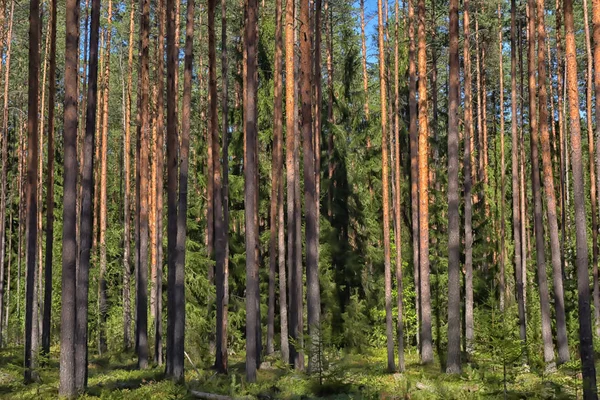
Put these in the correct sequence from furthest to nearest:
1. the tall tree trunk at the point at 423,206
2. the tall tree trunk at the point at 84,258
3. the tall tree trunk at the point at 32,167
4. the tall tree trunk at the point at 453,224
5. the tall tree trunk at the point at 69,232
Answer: the tall tree trunk at the point at 423,206, the tall tree trunk at the point at 32,167, the tall tree trunk at the point at 453,224, the tall tree trunk at the point at 84,258, the tall tree trunk at the point at 69,232

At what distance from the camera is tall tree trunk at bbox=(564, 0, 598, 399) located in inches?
434

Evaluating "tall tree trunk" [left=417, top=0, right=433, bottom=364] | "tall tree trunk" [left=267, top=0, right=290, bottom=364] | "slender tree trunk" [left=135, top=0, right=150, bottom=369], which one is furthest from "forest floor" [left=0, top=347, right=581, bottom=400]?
"tall tree trunk" [left=267, top=0, right=290, bottom=364]

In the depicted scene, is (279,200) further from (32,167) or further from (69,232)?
(69,232)

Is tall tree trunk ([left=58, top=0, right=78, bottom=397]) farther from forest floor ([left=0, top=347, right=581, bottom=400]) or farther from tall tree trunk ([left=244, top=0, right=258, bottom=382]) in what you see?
tall tree trunk ([left=244, top=0, right=258, bottom=382])

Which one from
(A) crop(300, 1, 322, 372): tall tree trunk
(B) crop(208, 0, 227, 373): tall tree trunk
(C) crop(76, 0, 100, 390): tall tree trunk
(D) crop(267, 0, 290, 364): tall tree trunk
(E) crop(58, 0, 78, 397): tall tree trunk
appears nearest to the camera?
(E) crop(58, 0, 78, 397): tall tree trunk

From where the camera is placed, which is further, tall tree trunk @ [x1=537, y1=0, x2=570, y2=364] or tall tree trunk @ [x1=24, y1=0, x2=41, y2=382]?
tall tree trunk @ [x1=24, y1=0, x2=41, y2=382]

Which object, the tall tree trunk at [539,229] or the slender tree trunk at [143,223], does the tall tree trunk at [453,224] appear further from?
the slender tree trunk at [143,223]

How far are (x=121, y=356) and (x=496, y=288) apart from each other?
15475mm

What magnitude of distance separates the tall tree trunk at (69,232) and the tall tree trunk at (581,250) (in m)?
9.69

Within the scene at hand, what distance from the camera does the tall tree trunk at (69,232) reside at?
12328 millimetres

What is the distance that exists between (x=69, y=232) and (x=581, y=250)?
9953mm

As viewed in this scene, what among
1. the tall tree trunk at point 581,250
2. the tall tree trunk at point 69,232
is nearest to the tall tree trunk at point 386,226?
the tall tree trunk at point 581,250

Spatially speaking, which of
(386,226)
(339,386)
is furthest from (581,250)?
(386,226)

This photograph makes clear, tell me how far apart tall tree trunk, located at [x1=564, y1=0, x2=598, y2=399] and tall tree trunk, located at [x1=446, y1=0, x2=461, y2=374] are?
13.1ft
